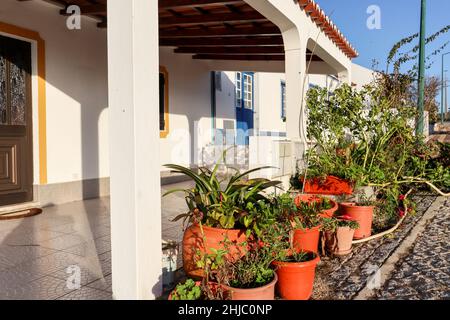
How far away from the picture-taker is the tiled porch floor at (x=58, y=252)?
2.40m

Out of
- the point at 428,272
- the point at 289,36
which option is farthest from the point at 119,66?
the point at 289,36

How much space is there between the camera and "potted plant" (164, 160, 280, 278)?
7.75 feet

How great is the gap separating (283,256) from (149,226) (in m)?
0.84

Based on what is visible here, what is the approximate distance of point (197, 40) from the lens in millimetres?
6793

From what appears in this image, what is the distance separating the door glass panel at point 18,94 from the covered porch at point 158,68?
11.1 inches

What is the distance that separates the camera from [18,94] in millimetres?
4754

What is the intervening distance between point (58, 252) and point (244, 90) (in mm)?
8877

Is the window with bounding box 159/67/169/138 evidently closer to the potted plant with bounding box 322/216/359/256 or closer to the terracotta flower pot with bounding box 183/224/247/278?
the potted plant with bounding box 322/216/359/256

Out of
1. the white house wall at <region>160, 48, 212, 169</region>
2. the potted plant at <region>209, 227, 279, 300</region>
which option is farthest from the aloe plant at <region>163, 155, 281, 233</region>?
the white house wall at <region>160, 48, 212, 169</region>

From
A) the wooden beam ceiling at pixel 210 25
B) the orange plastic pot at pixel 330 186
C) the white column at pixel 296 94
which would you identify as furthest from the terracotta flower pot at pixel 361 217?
the wooden beam ceiling at pixel 210 25

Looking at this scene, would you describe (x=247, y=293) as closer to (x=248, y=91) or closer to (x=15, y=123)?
(x=15, y=123)

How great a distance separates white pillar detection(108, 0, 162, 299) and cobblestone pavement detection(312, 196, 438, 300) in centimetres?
116

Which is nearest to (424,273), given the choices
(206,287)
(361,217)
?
(361,217)

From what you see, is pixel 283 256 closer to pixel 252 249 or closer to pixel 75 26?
pixel 252 249
